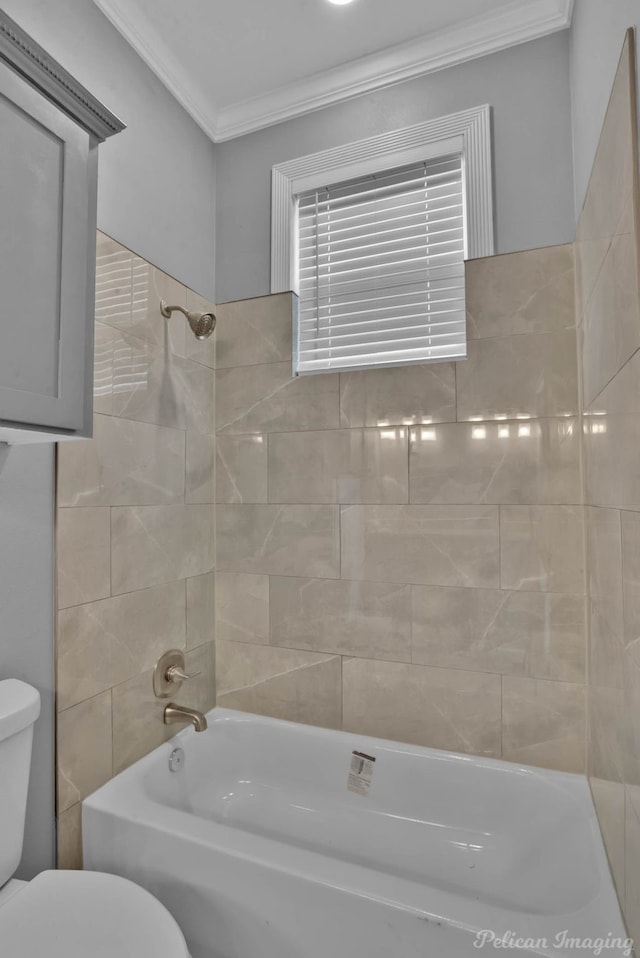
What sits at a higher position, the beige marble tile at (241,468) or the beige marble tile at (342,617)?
the beige marble tile at (241,468)

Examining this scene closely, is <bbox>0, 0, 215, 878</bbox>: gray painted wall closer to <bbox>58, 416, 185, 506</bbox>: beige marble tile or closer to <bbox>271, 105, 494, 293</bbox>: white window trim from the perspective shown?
<bbox>58, 416, 185, 506</bbox>: beige marble tile

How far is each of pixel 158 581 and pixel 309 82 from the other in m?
1.96

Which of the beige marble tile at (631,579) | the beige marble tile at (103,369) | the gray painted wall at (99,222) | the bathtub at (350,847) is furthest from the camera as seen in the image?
the beige marble tile at (103,369)

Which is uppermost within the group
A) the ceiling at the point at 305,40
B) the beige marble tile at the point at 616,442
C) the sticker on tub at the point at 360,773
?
the ceiling at the point at 305,40

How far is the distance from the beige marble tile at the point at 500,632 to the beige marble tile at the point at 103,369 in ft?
3.96

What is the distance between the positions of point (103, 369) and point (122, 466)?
307mm

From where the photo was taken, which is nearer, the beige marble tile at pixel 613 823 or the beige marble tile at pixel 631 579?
the beige marble tile at pixel 631 579

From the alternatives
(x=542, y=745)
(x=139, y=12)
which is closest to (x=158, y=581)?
(x=542, y=745)

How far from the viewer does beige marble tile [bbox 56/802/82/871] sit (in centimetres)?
148

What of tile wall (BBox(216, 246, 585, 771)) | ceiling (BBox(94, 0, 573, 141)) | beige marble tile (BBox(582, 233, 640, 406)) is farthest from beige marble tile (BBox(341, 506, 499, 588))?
ceiling (BBox(94, 0, 573, 141))

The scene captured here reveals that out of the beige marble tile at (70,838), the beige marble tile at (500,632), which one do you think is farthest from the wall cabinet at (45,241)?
the beige marble tile at (500,632)

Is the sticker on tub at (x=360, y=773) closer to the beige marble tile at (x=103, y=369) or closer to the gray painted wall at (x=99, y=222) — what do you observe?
the gray painted wall at (x=99, y=222)

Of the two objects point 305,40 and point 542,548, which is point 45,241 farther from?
point 542,548

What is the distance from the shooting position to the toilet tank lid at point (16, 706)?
3.92ft
